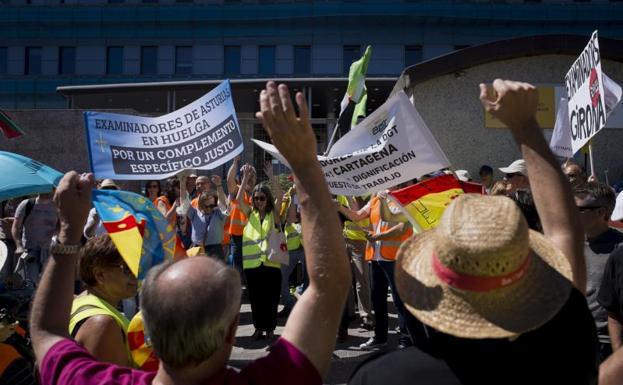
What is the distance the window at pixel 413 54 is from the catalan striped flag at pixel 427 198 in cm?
3722

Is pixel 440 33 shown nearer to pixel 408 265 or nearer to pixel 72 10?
pixel 72 10

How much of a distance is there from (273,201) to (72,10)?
41017 millimetres

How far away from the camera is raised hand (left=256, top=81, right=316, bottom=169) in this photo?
61.6 inches

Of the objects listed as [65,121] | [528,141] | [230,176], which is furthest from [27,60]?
[528,141]

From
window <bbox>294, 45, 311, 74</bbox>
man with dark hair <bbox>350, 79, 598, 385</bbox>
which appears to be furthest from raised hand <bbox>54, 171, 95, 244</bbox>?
window <bbox>294, 45, 311, 74</bbox>

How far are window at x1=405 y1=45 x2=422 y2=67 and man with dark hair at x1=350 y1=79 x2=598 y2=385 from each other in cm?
4068

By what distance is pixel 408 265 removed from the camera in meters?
1.71

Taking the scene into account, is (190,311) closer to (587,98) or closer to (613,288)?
(613,288)

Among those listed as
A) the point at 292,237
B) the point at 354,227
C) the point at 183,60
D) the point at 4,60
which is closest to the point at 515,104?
the point at 354,227

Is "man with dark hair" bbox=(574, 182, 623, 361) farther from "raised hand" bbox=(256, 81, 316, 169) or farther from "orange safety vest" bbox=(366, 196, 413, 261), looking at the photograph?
"orange safety vest" bbox=(366, 196, 413, 261)

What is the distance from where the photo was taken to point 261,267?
712 centimetres

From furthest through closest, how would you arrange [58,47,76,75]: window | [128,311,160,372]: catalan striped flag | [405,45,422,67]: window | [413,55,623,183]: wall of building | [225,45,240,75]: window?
[58,47,76,75]: window < [225,45,240,75]: window < [405,45,422,67]: window < [413,55,623,183]: wall of building < [128,311,160,372]: catalan striped flag

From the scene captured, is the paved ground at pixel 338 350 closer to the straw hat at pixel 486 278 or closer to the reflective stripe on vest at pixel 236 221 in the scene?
the reflective stripe on vest at pixel 236 221

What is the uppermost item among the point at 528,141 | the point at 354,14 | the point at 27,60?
the point at 354,14
